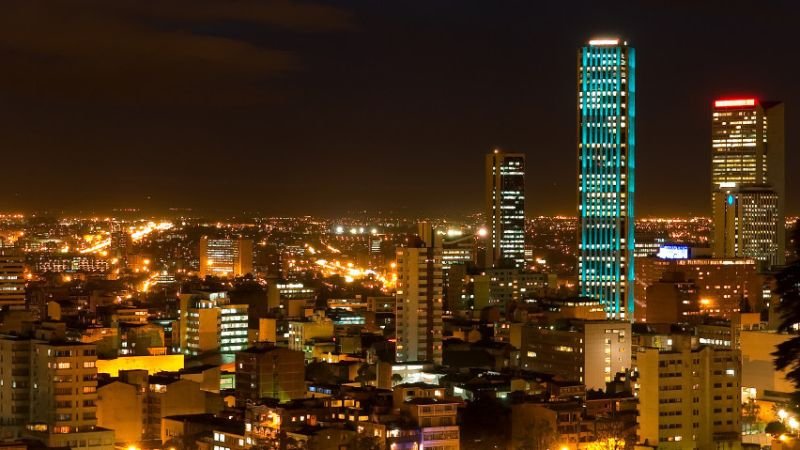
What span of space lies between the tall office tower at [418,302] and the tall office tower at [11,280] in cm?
1985

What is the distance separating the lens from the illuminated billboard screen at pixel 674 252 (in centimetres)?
7256

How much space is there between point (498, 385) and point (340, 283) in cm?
4359

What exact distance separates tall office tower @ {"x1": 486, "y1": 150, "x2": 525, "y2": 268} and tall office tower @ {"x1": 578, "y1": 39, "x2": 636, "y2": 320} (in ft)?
Answer: 73.6

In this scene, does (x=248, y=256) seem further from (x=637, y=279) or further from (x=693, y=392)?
(x=693, y=392)

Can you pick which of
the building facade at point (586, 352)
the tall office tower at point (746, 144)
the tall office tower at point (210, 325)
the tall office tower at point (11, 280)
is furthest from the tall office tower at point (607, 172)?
the tall office tower at point (746, 144)

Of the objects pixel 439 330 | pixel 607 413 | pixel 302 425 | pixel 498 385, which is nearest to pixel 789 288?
pixel 302 425

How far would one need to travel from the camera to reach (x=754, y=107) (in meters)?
87.2

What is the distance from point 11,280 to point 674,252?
98.1ft

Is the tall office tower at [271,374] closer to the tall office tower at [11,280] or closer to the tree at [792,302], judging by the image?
the tall office tower at [11,280]

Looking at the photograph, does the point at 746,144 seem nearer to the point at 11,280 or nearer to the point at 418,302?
the point at 11,280

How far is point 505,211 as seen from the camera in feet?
267

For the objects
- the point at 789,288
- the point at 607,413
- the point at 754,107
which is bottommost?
the point at 607,413

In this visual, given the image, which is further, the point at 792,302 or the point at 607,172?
the point at 607,172

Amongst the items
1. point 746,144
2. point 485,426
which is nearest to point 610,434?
point 485,426
